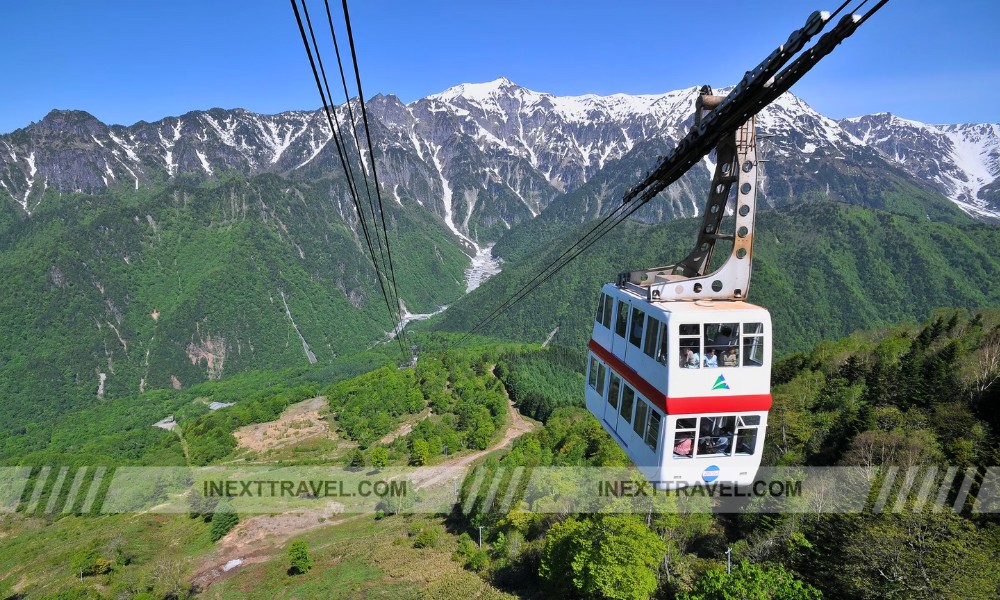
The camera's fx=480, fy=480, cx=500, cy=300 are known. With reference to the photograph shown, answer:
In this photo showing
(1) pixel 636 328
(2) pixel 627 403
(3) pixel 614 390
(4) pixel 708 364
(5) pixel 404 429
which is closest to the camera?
(4) pixel 708 364

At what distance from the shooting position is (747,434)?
11.9m

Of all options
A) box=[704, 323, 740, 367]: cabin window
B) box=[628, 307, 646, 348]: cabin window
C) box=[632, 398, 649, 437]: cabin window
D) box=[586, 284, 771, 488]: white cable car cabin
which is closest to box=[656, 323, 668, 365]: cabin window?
box=[586, 284, 771, 488]: white cable car cabin

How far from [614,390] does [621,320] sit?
2.24 meters

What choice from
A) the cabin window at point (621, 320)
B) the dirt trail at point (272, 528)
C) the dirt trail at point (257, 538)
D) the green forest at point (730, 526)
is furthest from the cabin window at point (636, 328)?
the dirt trail at point (272, 528)

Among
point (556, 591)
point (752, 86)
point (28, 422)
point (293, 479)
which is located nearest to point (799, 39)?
point (752, 86)

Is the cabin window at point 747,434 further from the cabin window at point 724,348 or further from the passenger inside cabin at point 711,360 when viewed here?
the passenger inside cabin at point 711,360

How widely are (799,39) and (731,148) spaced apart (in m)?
4.55

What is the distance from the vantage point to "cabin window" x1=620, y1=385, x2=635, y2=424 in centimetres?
1338

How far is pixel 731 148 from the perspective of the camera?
12.1 meters

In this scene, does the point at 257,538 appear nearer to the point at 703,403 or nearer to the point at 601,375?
the point at 601,375

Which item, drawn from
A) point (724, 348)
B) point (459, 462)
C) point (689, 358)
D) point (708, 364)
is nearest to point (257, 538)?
point (459, 462)

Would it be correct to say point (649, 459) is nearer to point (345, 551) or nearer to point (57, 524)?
point (345, 551)

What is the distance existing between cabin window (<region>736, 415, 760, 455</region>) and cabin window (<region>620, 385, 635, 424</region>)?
8.76 ft

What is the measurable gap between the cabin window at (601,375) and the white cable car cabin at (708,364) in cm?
234
